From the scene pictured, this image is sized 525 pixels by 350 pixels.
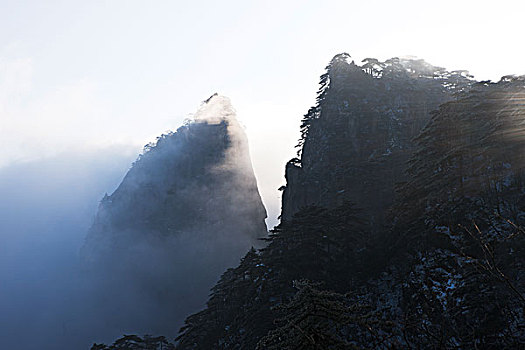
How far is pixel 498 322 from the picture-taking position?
49.0 ft

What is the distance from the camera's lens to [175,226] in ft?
258

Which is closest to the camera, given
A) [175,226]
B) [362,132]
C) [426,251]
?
[426,251]

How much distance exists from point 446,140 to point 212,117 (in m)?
73.7

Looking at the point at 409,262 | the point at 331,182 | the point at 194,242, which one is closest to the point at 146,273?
the point at 194,242

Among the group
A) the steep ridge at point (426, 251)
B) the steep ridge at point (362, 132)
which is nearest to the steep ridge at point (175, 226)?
the steep ridge at point (362, 132)

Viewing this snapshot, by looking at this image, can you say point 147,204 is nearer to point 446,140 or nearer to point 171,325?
point 171,325

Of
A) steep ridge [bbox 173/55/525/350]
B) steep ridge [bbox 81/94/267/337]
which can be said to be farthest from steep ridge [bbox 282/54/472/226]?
steep ridge [bbox 81/94/267/337]

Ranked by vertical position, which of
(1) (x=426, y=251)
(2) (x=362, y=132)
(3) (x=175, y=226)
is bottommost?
(1) (x=426, y=251)

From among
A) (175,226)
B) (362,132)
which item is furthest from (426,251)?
(175,226)

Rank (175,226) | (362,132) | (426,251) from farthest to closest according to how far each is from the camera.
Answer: (175,226) → (362,132) → (426,251)

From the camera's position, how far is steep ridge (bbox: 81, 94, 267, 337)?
72.1 meters

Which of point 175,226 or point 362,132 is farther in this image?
point 175,226

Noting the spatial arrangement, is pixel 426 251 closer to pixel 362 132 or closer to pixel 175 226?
pixel 362 132

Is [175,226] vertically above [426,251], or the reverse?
[175,226]
